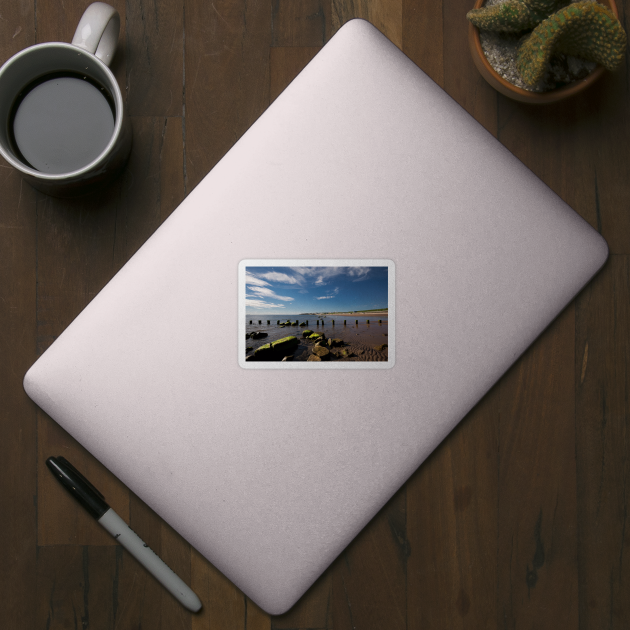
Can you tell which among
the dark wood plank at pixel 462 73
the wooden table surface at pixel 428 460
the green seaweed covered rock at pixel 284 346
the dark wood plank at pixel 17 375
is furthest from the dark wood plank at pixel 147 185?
the dark wood plank at pixel 462 73

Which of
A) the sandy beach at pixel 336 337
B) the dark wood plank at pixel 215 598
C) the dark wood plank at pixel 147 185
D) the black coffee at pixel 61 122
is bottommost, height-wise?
the dark wood plank at pixel 215 598

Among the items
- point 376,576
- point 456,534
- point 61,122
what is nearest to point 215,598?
point 376,576

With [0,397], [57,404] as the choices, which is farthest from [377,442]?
[0,397]

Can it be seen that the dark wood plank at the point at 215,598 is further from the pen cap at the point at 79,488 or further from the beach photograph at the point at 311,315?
the beach photograph at the point at 311,315

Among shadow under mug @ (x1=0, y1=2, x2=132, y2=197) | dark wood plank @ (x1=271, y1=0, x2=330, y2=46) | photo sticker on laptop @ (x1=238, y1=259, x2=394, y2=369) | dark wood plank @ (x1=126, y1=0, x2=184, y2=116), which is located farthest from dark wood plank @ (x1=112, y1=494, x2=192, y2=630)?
dark wood plank @ (x1=271, y1=0, x2=330, y2=46)

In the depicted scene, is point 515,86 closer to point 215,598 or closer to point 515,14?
point 515,14
